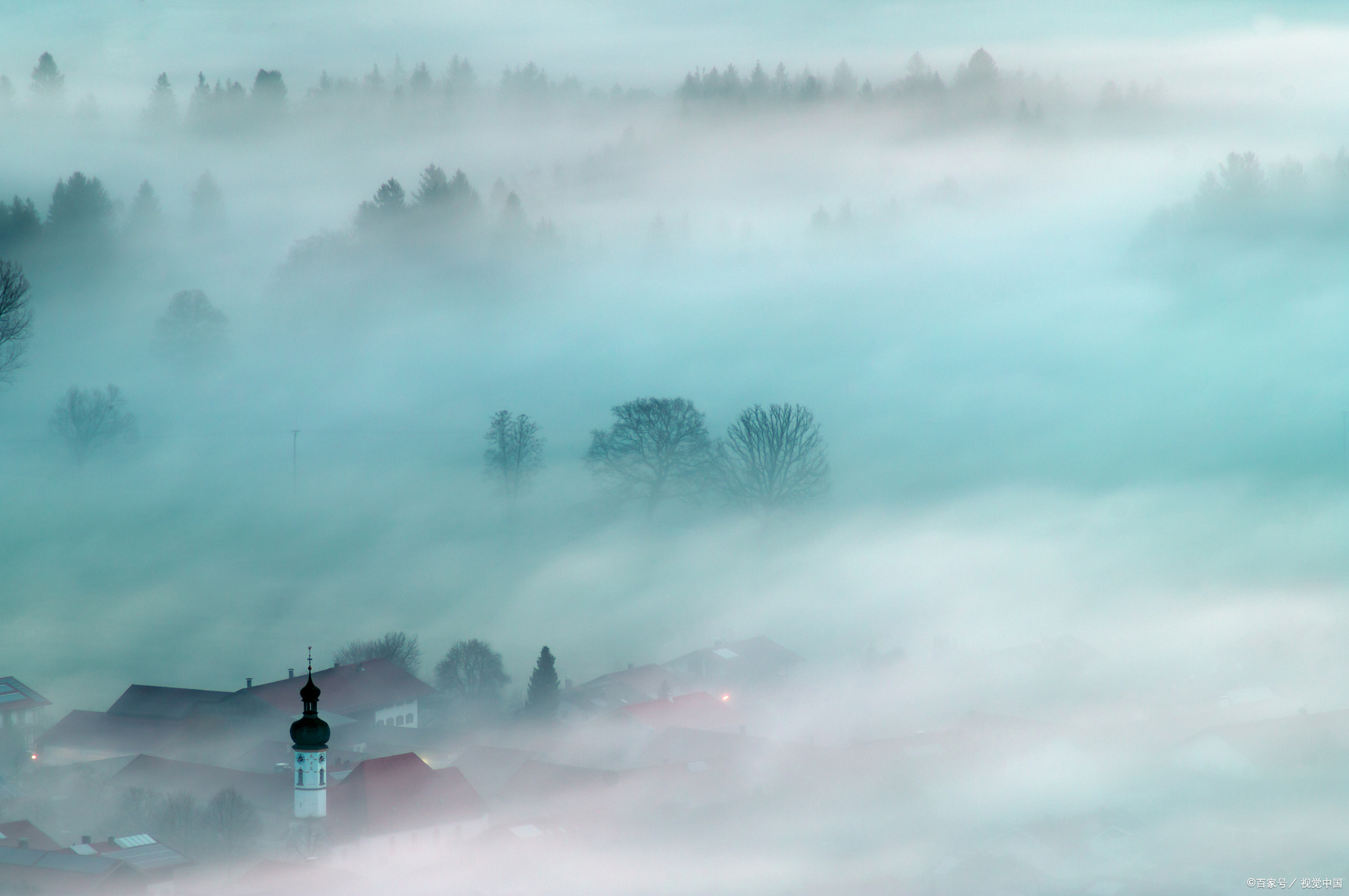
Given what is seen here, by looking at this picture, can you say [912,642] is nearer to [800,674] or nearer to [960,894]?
[800,674]

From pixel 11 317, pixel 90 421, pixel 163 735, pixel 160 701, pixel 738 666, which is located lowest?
pixel 163 735

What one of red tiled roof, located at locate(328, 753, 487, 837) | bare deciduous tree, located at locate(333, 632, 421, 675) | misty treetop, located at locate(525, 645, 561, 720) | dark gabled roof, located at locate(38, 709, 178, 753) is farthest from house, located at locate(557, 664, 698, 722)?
dark gabled roof, located at locate(38, 709, 178, 753)

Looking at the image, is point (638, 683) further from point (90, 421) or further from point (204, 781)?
point (90, 421)

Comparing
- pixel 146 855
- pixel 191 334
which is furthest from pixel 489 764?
pixel 191 334

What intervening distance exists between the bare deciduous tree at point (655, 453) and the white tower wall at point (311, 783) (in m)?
41.3

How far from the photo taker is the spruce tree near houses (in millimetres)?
66062

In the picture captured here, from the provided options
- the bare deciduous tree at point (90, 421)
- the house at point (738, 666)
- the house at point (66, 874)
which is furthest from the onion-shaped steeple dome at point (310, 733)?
the bare deciduous tree at point (90, 421)

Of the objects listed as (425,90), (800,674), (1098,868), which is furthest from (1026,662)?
(425,90)

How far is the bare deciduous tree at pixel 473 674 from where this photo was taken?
229 ft

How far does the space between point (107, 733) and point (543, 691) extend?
1917 centimetres

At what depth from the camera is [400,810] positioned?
53.5m

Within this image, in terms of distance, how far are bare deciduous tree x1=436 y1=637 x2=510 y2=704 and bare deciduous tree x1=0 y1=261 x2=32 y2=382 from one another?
2725 centimetres

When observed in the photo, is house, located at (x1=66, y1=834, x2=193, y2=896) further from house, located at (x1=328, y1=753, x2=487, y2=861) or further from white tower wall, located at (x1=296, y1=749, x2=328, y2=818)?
house, located at (x1=328, y1=753, x2=487, y2=861)

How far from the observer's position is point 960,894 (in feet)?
170
